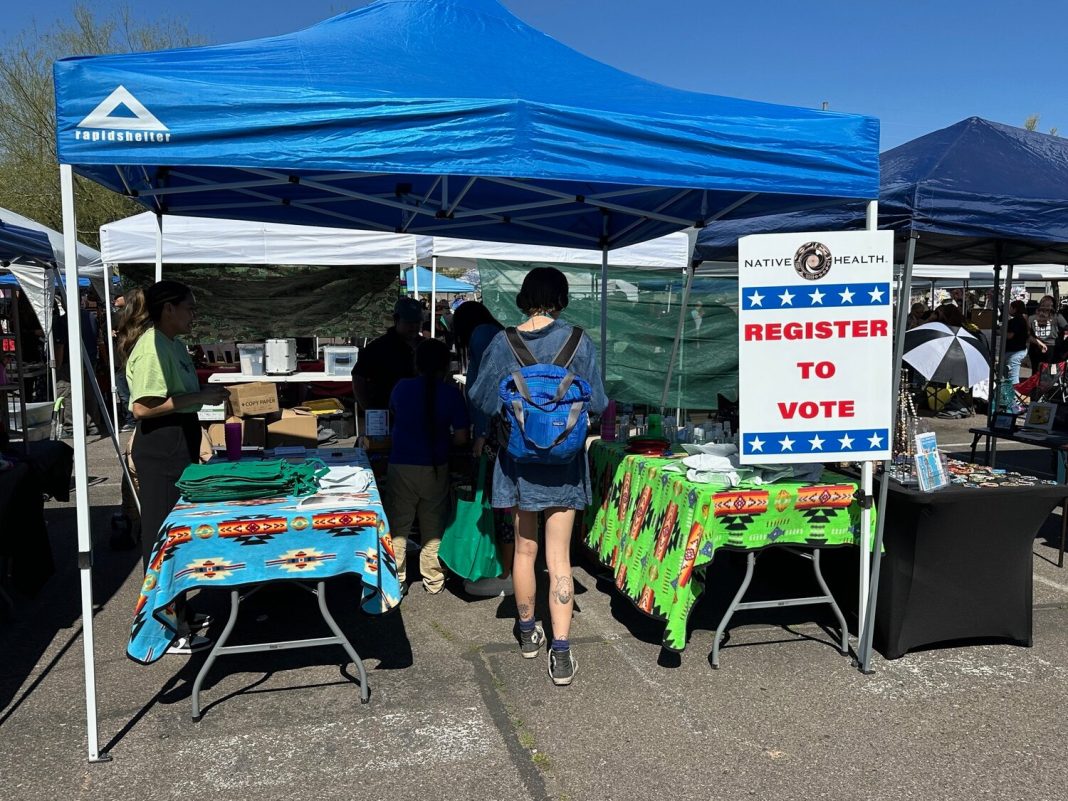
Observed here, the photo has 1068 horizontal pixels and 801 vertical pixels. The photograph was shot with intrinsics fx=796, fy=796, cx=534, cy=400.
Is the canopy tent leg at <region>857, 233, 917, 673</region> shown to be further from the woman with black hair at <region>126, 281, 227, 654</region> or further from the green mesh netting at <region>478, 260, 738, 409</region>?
the green mesh netting at <region>478, 260, 738, 409</region>

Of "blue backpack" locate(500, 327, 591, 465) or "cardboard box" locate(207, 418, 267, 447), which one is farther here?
"cardboard box" locate(207, 418, 267, 447)

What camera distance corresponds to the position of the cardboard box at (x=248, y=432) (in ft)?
26.1

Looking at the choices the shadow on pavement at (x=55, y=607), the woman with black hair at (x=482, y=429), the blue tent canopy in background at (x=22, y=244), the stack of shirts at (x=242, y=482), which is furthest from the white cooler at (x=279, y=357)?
the stack of shirts at (x=242, y=482)

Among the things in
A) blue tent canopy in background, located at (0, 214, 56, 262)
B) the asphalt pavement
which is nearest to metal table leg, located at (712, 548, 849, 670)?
the asphalt pavement

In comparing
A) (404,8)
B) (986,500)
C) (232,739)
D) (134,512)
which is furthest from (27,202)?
(986,500)

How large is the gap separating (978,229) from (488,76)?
2580 millimetres

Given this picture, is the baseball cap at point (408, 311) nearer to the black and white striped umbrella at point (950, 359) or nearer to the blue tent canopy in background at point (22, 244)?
the blue tent canopy in background at point (22, 244)

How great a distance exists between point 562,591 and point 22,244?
17.2ft

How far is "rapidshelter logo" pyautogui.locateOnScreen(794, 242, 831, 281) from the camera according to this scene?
336 centimetres

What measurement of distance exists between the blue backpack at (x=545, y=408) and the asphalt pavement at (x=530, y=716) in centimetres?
103

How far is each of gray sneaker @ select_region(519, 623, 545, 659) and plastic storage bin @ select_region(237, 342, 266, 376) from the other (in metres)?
6.86

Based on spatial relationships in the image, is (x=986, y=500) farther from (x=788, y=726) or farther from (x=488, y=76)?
(x=488, y=76)

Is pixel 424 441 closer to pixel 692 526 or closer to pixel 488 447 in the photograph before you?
pixel 488 447

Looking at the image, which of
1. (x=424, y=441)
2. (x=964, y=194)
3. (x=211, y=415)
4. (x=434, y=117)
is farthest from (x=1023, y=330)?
(x=434, y=117)
